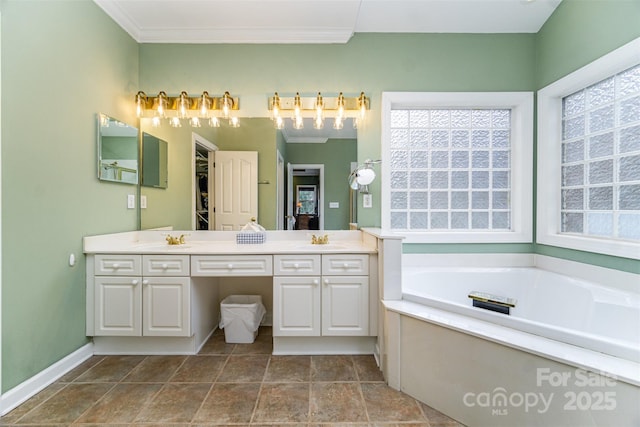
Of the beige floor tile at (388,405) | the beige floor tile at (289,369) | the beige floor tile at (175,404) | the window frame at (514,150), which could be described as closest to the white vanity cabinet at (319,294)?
the beige floor tile at (289,369)

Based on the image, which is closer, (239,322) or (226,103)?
(239,322)

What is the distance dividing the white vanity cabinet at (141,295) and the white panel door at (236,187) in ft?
2.14

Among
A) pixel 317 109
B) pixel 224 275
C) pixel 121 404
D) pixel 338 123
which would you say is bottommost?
pixel 121 404

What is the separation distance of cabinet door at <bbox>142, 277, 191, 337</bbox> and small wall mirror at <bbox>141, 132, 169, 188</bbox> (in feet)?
3.21

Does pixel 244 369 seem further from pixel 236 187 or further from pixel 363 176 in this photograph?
pixel 363 176

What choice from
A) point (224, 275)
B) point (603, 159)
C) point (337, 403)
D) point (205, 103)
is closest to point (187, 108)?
point (205, 103)

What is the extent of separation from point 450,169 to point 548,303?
131 cm

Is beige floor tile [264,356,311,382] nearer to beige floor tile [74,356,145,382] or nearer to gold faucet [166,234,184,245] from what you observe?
beige floor tile [74,356,145,382]

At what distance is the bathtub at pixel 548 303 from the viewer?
1270 mm

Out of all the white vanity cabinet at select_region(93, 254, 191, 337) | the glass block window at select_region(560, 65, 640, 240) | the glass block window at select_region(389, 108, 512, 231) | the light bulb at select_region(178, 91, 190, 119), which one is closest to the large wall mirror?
the light bulb at select_region(178, 91, 190, 119)

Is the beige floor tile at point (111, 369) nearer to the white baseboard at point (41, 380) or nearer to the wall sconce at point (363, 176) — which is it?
the white baseboard at point (41, 380)

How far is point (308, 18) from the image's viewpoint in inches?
91.7

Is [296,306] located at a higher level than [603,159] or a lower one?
lower

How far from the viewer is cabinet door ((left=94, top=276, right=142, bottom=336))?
2021 millimetres
